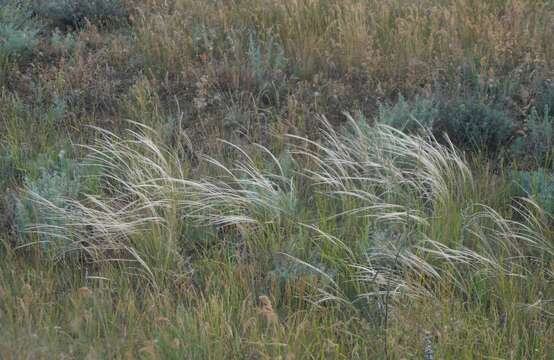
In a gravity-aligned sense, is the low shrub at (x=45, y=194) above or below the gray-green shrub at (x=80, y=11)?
below

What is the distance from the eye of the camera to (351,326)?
154 inches

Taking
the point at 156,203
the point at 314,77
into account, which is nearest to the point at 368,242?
the point at 156,203

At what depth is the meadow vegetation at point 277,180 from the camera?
3822mm

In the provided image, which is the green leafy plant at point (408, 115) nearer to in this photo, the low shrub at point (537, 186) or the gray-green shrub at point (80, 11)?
the low shrub at point (537, 186)

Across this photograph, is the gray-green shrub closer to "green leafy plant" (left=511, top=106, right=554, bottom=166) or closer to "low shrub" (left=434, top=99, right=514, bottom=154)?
"low shrub" (left=434, top=99, right=514, bottom=154)

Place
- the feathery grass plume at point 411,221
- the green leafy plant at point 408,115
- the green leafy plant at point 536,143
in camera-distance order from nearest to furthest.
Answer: the feathery grass plume at point 411,221 < the green leafy plant at point 536,143 < the green leafy plant at point 408,115

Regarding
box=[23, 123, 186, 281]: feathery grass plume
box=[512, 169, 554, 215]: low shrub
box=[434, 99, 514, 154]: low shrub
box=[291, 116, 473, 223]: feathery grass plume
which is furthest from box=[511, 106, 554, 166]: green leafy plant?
box=[23, 123, 186, 281]: feathery grass plume

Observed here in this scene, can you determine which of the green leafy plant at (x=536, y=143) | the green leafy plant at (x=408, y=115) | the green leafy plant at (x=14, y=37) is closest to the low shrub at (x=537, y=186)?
the green leafy plant at (x=536, y=143)

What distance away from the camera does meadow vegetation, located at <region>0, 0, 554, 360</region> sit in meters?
3.82

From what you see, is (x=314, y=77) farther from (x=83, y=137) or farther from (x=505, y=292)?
(x=505, y=292)

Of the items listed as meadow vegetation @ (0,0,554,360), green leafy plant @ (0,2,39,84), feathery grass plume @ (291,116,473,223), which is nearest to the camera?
meadow vegetation @ (0,0,554,360)

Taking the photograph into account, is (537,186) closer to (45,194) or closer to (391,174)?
(391,174)

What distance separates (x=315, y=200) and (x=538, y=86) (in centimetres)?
212

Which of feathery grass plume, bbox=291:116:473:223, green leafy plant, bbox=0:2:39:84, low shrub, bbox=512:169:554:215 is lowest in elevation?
low shrub, bbox=512:169:554:215
